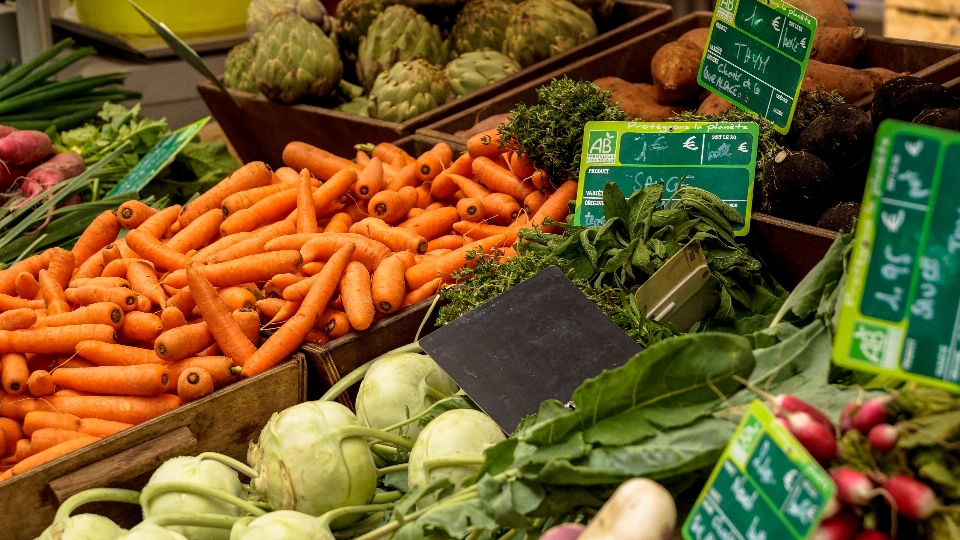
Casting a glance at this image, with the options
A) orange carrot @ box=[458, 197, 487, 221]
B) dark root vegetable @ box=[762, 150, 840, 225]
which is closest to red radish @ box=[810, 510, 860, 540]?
dark root vegetable @ box=[762, 150, 840, 225]

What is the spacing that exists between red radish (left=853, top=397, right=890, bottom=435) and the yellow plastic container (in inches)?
170

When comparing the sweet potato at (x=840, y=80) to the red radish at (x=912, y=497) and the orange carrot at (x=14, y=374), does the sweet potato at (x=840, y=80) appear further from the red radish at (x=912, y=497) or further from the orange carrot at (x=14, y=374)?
the orange carrot at (x=14, y=374)

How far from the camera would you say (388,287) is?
7.40 feet

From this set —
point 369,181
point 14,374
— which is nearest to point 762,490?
point 14,374

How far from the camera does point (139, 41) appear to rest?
456cm

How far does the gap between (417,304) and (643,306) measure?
27.1 inches

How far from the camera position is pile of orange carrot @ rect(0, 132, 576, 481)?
2.11 m

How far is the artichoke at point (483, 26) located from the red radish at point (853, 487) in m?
3.12

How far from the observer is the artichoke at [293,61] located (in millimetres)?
3578

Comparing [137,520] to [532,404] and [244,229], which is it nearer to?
[532,404]

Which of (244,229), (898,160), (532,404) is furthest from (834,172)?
(244,229)

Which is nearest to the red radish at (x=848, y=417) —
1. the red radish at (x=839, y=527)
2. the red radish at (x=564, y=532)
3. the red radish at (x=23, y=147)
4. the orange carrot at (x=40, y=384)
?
the red radish at (x=839, y=527)

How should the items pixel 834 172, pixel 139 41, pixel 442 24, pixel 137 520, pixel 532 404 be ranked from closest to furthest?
pixel 532 404
pixel 137 520
pixel 834 172
pixel 442 24
pixel 139 41

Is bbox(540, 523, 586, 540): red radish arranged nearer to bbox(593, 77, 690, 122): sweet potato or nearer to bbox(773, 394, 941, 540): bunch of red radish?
bbox(773, 394, 941, 540): bunch of red radish
